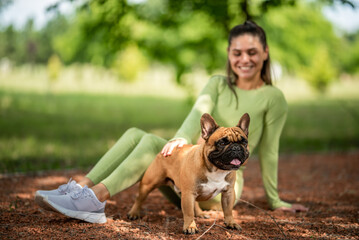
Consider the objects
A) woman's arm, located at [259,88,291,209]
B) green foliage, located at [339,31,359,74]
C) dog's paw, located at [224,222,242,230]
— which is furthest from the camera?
green foliage, located at [339,31,359,74]

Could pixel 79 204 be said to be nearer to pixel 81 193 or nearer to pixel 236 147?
pixel 81 193

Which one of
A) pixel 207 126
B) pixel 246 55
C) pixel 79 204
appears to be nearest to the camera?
pixel 207 126

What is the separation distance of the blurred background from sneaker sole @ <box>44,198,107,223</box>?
7.86 ft

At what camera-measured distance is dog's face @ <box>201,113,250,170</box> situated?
2.47 metres

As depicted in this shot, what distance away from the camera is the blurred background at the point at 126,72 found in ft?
25.6

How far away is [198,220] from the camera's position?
3.29m

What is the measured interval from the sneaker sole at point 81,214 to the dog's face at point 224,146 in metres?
1.08

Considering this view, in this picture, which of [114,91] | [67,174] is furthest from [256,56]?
[114,91]

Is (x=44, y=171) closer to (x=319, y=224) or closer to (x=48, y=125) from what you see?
(x=319, y=224)

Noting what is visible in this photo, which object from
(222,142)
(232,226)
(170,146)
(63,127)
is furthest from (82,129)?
(222,142)

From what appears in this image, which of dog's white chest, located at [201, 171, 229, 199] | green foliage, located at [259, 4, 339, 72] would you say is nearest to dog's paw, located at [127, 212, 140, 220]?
dog's white chest, located at [201, 171, 229, 199]

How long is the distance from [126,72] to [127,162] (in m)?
24.7

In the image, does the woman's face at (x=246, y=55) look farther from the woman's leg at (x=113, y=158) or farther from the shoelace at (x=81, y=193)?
the shoelace at (x=81, y=193)

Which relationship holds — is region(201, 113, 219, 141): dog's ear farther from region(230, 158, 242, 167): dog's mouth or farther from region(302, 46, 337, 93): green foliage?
region(302, 46, 337, 93): green foliage
